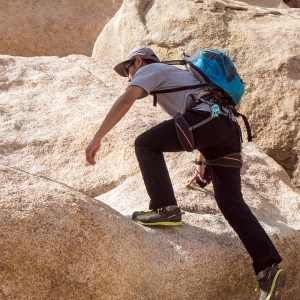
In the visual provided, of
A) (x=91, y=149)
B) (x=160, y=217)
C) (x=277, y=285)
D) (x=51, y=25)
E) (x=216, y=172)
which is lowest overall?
(x=51, y=25)

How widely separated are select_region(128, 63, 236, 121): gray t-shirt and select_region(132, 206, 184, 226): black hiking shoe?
65cm

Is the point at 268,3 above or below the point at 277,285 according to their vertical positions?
above

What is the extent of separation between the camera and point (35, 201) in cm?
378

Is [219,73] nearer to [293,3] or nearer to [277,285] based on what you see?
[277,285]

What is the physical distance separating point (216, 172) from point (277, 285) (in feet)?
2.76

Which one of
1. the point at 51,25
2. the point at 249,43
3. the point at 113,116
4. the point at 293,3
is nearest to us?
the point at 113,116

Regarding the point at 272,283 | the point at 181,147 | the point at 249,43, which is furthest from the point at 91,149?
the point at 249,43

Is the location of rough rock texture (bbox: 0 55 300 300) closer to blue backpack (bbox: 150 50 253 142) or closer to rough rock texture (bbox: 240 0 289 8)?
blue backpack (bbox: 150 50 253 142)

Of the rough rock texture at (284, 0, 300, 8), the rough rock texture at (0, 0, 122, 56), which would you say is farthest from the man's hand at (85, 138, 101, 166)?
the rough rock texture at (284, 0, 300, 8)

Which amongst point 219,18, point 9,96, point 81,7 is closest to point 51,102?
point 9,96

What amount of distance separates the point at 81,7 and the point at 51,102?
18.6 feet

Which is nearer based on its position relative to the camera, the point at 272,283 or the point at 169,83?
the point at 272,283

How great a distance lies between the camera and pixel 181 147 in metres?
4.14

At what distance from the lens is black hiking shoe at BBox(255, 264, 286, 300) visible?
3.84 metres
